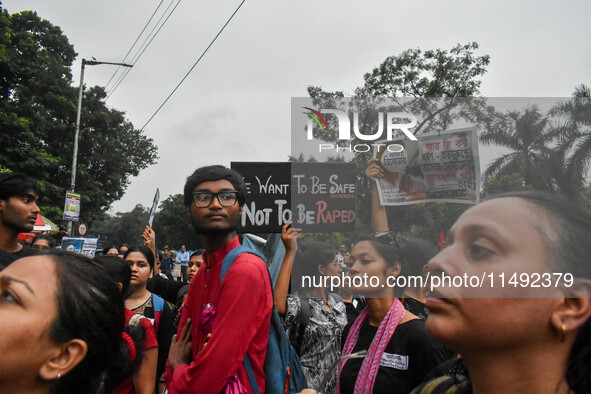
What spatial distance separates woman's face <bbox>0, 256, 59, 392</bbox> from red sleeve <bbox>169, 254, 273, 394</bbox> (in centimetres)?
62

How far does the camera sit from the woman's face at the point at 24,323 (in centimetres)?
144

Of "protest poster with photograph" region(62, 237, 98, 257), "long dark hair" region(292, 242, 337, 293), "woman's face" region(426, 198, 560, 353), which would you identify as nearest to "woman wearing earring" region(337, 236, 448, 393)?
"long dark hair" region(292, 242, 337, 293)

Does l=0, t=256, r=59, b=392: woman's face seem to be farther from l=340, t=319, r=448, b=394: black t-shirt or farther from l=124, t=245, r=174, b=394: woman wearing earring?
l=124, t=245, r=174, b=394: woman wearing earring

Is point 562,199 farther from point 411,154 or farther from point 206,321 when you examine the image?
point 206,321

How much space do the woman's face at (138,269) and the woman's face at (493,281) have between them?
3229 mm

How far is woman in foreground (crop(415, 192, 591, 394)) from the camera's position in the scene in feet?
3.40

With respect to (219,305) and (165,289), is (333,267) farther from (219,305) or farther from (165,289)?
(165,289)

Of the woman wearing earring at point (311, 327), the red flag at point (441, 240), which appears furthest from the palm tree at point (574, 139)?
the woman wearing earring at point (311, 327)

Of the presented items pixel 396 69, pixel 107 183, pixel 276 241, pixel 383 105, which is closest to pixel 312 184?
pixel 383 105

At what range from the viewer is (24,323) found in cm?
146

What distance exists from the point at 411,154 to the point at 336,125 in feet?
0.82

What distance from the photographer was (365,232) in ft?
5.16

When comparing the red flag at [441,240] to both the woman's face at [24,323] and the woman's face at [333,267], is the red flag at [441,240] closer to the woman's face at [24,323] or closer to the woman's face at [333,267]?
the woman's face at [333,267]

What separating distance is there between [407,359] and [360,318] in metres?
0.51
